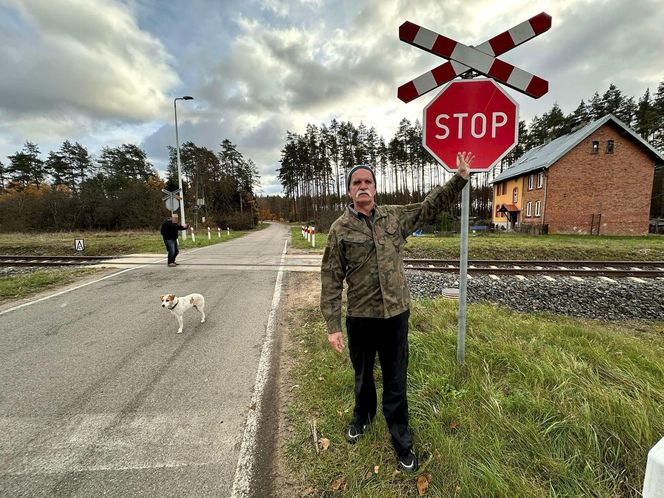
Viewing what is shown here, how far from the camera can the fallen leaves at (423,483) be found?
189 cm

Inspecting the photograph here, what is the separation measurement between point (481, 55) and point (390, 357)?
2473 mm

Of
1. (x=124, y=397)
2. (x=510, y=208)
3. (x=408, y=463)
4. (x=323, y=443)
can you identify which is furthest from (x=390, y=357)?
(x=510, y=208)

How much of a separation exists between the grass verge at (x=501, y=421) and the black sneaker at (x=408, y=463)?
0.16 ft

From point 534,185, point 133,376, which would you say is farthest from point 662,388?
point 534,185

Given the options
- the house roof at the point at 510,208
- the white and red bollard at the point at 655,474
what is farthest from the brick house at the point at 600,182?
the white and red bollard at the point at 655,474

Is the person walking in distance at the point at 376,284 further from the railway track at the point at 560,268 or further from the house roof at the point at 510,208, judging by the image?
the house roof at the point at 510,208

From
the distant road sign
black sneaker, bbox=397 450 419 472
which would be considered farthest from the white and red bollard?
the distant road sign

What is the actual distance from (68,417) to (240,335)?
212 centimetres

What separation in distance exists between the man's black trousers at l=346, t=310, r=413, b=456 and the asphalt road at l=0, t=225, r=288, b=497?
121 cm

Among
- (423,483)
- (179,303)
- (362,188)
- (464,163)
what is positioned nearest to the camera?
(423,483)

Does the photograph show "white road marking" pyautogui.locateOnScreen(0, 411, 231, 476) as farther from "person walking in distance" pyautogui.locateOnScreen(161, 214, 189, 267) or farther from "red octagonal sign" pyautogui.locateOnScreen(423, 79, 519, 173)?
"person walking in distance" pyautogui.locateOnScreen(161, 214, 189, 267)

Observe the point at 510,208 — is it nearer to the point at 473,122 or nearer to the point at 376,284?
the point at 473,122

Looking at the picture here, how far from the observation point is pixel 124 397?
301 centimetres

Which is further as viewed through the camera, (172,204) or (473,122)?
(172,204)
